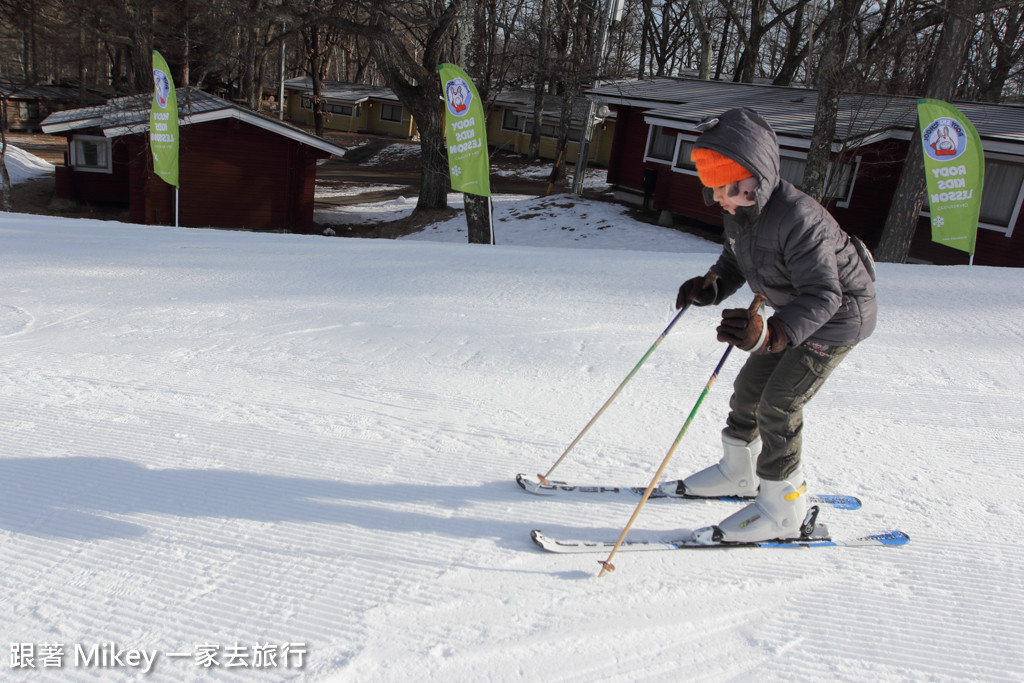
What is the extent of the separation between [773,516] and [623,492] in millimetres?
602

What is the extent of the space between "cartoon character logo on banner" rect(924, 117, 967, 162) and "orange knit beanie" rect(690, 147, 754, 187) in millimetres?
9854

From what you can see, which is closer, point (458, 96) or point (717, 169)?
point (717, 169)

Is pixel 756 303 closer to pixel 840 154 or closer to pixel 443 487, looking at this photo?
pixel 443 487

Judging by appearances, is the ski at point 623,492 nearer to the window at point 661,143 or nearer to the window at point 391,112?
the window at point 661,143

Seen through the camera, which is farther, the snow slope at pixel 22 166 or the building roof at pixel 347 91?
the building roof at pixel 347 91

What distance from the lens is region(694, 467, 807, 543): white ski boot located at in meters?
2.52

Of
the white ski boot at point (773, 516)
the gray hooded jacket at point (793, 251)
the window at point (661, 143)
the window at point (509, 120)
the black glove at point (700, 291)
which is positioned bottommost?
the white ski boot at point (773, 516)

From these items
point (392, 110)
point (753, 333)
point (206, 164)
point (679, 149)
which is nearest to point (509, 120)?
point (392, 110)

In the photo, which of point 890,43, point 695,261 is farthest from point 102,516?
point 890,43

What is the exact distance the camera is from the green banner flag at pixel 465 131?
1085 centimetres

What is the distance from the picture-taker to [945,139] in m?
10.1

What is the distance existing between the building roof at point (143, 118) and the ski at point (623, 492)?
15.6 m

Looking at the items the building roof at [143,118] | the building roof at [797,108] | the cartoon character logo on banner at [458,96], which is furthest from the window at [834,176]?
the building roof at [143,118]

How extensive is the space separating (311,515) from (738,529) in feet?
5.14
